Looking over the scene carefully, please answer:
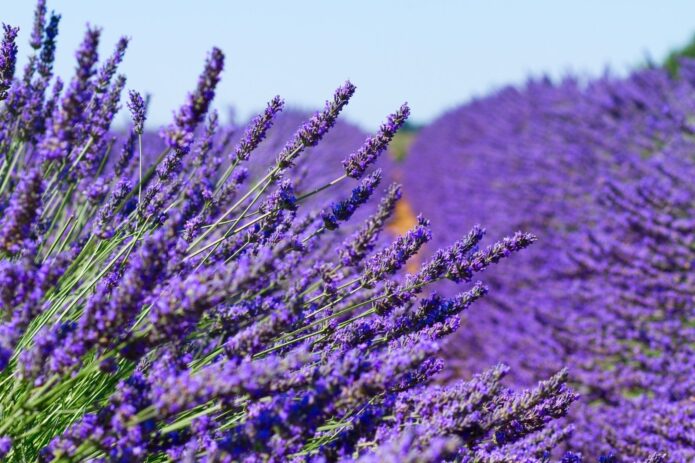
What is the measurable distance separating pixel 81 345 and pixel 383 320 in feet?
2.31

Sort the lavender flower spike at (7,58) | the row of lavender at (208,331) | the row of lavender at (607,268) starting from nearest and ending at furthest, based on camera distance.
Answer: the row of lavender at (208,331), the lavender flower spike at (7,58), the row of lavender at (607,268)

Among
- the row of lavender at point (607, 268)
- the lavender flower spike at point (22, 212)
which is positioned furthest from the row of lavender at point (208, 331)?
the row of lavender at point (607, 268)

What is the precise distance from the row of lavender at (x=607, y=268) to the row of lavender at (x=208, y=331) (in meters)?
0.71

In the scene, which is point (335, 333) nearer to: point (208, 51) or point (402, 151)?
point (208, 51)

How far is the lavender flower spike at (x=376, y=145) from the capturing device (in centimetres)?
157

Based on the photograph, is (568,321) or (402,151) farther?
(402,151)

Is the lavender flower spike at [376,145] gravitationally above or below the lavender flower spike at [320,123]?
below

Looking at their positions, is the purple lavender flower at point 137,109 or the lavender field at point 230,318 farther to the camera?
the purple lavender flower at point 137,109

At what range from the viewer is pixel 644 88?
6.26 metres

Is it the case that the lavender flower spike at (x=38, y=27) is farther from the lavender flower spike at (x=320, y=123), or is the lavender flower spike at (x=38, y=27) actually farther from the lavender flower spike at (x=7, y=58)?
the lavender flower spike at (x=320, y=123)

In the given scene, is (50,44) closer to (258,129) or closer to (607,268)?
(258,129)

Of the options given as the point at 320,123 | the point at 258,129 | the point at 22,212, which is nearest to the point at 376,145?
the point at 320,123

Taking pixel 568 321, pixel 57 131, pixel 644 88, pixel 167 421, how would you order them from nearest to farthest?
pixel 57 131 → pixel 167 421 → pixel 568 321 → pixel 644 88

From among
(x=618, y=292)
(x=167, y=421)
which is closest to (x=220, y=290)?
(x=167, y=421)
